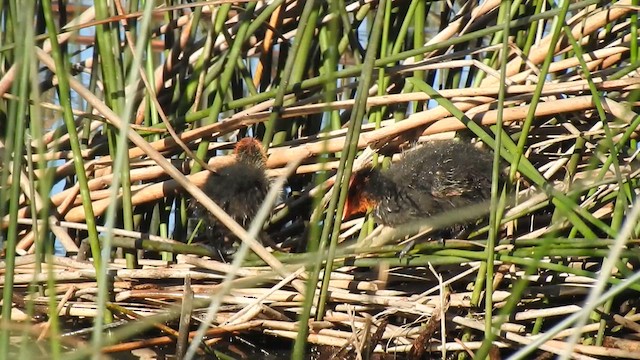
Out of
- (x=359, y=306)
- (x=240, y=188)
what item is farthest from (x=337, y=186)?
(x=240, y=188)

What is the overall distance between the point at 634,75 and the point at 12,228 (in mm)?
2358

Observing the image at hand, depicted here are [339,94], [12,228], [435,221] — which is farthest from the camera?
[339,94]

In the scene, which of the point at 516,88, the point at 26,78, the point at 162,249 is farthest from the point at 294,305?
the point at 26,78

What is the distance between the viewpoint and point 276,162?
367cm

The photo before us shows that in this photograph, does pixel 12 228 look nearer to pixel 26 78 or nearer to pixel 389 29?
pixel 26 78

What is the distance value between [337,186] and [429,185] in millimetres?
840

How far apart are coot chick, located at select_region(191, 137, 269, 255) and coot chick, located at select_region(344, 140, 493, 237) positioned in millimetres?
347

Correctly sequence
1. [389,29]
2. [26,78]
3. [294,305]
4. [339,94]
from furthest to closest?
[339,94], [389,29], [294,305], [26,78]

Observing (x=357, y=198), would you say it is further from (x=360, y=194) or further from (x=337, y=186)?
(x=337, y=186)

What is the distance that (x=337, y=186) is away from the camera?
103 inches

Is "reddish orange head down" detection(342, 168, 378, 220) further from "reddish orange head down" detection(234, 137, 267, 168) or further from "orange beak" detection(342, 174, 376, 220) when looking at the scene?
"reddish orange head down" detection(234, 137, 267, 168)

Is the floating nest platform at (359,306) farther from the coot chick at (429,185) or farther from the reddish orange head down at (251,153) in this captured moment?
the reddish orange head down at (251,153)

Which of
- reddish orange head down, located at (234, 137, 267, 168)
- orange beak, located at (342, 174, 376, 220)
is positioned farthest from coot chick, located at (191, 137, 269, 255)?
orange beak, located at (342, 174, 376, 220)

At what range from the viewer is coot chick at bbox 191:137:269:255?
3.46 meters
